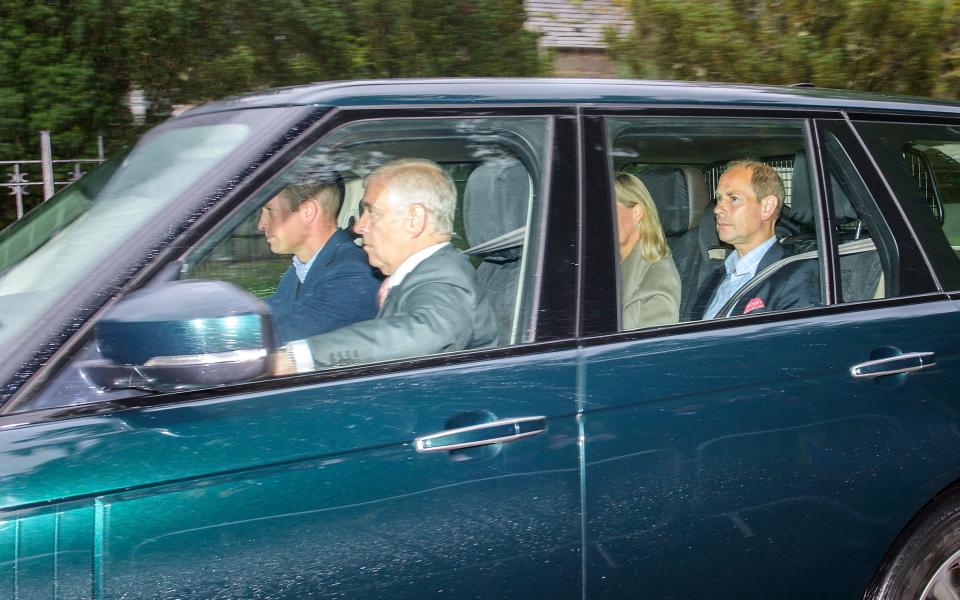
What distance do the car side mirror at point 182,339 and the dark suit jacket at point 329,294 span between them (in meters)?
0.36

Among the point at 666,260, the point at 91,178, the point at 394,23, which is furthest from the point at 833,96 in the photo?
the point at 394,23

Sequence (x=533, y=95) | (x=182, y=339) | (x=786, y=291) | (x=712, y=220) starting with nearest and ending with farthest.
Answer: (x=182, y=339)
(x=533, y=95)
(x=786, y=291)
(x=712, y=220)

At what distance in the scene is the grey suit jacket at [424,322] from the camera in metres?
2.29

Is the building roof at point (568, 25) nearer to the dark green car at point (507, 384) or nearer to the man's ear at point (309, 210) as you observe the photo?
the dark green car at point (507, 384)

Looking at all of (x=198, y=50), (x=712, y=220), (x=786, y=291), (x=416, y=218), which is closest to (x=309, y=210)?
(x=416, y=218)

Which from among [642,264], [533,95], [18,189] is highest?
[18,189]

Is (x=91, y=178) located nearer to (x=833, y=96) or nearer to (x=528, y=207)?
(x=528, y=207)

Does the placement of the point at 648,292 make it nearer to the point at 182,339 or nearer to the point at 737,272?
the point at 737,272

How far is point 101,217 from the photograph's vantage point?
231 centimetres

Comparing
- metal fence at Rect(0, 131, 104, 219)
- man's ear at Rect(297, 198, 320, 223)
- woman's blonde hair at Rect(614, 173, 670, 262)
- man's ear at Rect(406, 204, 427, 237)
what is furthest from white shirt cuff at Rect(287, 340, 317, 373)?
metal fence at Rect(0, 131, 104, 219)

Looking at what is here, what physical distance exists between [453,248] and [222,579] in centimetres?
102

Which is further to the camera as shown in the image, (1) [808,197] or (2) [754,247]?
(2) [754,247]

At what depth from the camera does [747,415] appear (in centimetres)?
257

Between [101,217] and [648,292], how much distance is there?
141cm
